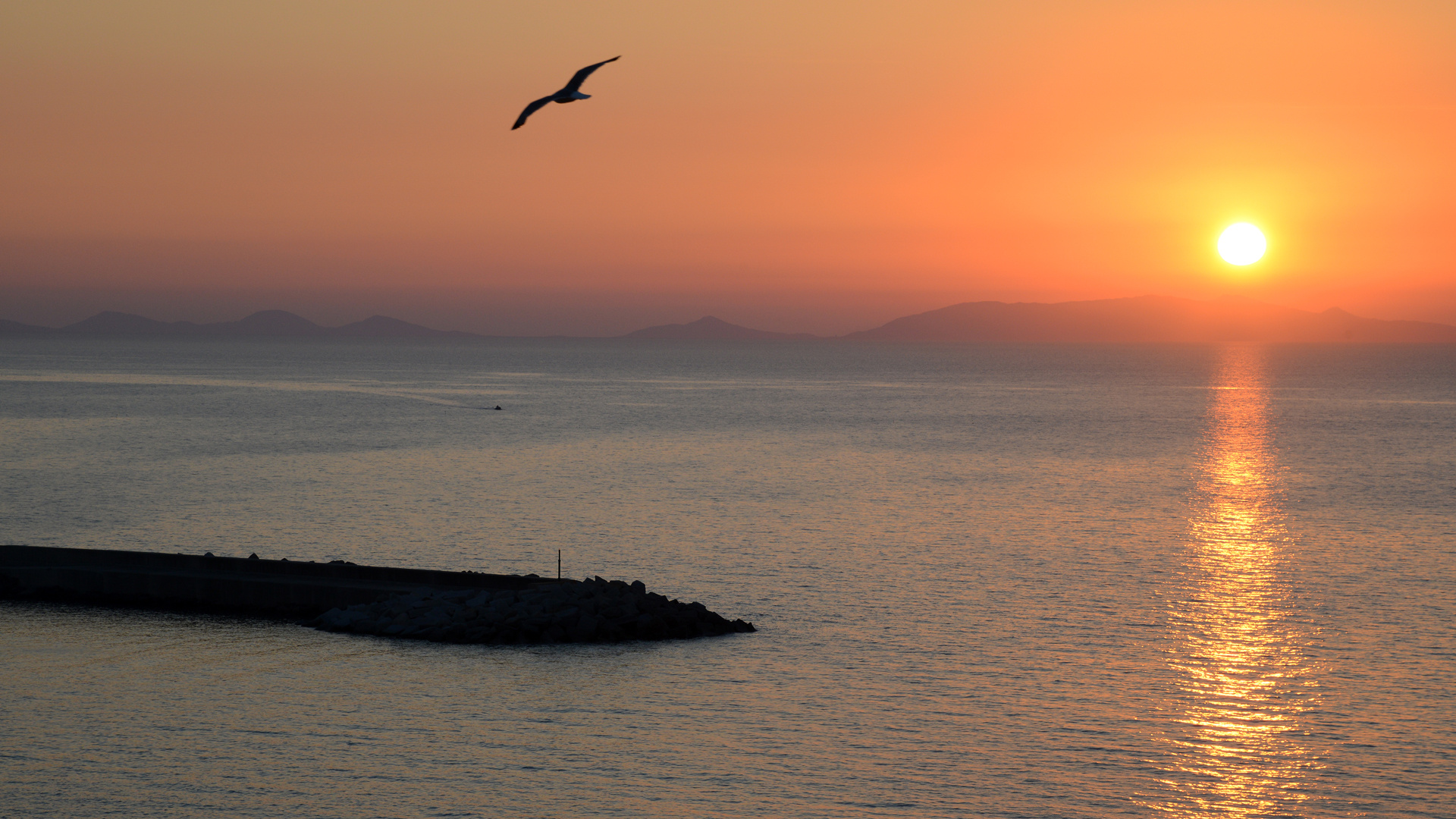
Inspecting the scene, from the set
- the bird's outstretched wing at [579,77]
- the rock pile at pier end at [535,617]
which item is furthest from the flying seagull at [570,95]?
the rock pile at pier end at [535,617]

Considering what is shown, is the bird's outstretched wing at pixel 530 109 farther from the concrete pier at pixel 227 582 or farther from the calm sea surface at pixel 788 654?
the concrete pier at pixel 227 582

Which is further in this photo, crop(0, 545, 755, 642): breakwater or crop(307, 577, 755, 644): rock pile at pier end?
crop(0, 545, 755, 642): breakwater

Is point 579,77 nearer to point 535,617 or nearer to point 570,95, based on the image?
point 570,95

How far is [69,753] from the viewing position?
22531 mm

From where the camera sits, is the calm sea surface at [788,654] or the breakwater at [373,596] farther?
the breakwater at [373,596]

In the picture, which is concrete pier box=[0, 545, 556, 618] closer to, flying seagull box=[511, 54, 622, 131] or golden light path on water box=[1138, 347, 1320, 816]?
golden light path on water box=[1138, 347, 1320, 816]

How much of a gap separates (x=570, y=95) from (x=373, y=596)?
22947 mm

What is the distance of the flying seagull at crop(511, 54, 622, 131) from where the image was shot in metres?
12.5

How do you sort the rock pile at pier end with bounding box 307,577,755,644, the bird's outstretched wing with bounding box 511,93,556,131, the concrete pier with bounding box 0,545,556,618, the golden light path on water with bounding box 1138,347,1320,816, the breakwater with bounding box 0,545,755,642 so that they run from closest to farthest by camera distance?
the bird's outstretched wing with bounding box 511,93,556,131, the golden light path on water with bounding box 1138,347,1320,816, the rock pile at pier end with bounding box 307,577,755,644, the breakwater with bounding box 0,545,755,642, the concrete pier with bounding box 0,545,556,618

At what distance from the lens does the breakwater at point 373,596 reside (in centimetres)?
3070

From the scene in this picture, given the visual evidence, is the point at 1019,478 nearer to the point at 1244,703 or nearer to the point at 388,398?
the point at 1244,703

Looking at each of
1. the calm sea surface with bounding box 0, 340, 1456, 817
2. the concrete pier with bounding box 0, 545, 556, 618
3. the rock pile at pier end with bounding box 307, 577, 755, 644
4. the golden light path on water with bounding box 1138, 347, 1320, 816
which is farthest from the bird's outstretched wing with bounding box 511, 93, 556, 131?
the concrete pier with bounding box 0, 545, 556, 618

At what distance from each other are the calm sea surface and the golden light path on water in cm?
12

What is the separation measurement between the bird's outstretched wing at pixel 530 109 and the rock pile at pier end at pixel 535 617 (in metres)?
19.6
